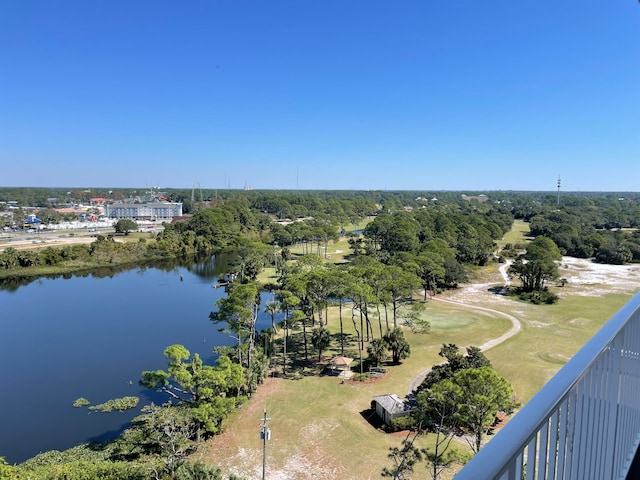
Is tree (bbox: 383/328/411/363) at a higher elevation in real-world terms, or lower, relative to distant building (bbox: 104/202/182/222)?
lower

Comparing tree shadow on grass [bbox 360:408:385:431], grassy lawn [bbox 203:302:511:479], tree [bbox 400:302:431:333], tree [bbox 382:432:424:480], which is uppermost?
tree [bbox 400:302:431:333]

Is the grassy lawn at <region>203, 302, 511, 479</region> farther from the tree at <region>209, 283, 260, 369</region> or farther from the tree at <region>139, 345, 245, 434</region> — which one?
the tree at <region>209, 283, 260, 369</region>

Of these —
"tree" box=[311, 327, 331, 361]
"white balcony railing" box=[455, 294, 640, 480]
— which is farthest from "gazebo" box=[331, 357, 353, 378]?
"white balcony railing" box=[455, 294, 640, 480]

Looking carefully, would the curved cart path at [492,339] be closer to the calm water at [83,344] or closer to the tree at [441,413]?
the tree at [441,413]

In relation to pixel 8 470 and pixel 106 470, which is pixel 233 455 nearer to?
pixel 106 470

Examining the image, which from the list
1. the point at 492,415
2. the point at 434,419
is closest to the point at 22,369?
the point at 434,419

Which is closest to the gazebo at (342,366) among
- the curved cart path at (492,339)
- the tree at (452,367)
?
the curved cart path at (492,339)

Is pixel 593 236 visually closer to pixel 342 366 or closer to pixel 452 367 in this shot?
pixel 452 367

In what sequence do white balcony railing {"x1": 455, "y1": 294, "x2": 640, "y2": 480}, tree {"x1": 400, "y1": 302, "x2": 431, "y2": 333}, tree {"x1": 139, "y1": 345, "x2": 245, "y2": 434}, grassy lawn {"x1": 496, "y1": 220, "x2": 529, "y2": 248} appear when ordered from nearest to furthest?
white balcony railing {"x1": 455, "y1": 294, "x2": 640, "y2": 480} → tree {"x1": 139, "y1": 345, "x2": 245, "y2": 434} → tree {"x1": 400, "y1": 302, "x2": 431, "y2": 333} → grassy lawn {"x1": 496, "y1": 220, "x2": 529, "y2": 248}
